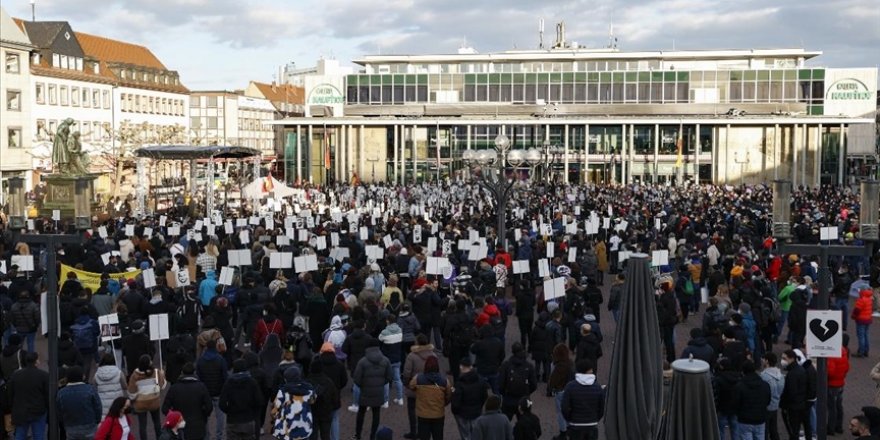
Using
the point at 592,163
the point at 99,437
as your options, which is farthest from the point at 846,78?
the point at 99,437

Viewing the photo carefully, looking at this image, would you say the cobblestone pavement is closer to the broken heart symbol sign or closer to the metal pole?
the metal pole

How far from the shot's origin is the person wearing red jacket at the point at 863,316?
1728 cm

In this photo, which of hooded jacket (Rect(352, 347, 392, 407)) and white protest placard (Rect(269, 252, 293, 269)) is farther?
white protest placard (Rect(269, 252, 293, 269))

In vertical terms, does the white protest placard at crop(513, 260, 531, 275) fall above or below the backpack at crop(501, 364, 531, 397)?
above

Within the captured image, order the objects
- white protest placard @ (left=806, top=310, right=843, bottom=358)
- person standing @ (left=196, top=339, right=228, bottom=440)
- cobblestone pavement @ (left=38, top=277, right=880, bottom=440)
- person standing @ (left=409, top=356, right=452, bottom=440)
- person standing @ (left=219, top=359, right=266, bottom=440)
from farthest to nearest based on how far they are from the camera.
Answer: cobblestone pavement @ (left=38, top=277, right=880, bottom=440), person standing @ (left=196, top=339, right=228, bottom=440), person standing @ (left=409, top=356, right=452, bottom=440), person standing @ (left=219, top=359, right=266, bottom=440), white protest placard @ (left=806, top=310, right=843, bottom=358)

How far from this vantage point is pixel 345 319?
14867mm

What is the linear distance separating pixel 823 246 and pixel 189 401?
7073mm

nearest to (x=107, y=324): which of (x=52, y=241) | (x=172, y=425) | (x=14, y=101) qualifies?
(x=52, y=241)

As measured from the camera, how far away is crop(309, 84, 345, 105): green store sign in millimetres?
92562

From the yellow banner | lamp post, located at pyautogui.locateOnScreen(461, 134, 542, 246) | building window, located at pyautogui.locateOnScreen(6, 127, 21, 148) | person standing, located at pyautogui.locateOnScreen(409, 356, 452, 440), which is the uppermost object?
building window, located at pyautogui.locateOnScreen(6, 127, 21, 148)

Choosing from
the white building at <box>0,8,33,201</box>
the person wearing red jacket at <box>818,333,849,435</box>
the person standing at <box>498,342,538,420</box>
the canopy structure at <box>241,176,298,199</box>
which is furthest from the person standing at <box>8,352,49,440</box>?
the white building at <box>0,8,33,201</box>

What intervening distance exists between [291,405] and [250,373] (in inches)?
42.4

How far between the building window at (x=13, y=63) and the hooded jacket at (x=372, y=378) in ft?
182

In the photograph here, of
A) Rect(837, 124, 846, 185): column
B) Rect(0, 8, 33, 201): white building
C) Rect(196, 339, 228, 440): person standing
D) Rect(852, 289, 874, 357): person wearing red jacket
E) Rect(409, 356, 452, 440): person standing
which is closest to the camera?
Rect(409, 356, 452, 440): person standing
